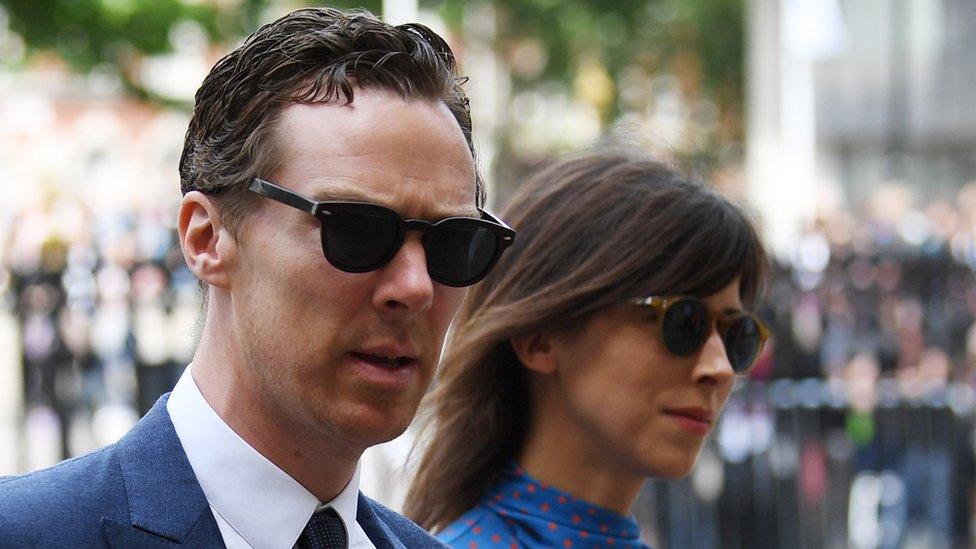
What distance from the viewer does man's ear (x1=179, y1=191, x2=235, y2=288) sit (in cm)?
198

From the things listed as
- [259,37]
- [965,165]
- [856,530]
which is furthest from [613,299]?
[965,165]

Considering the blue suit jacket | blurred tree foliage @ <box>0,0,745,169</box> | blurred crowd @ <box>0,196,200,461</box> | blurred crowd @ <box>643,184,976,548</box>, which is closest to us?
the blue suit jacket

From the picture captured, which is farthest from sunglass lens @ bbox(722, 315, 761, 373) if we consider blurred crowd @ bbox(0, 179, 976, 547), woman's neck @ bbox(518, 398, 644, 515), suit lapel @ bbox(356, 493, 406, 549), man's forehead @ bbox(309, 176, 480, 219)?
blurred crowd @ bbox(0, 179, 976, 547)

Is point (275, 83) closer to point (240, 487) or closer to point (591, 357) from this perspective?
point (240, 487)

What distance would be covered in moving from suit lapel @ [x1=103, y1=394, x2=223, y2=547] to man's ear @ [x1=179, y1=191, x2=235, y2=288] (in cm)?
20

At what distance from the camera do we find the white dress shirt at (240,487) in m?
1.90

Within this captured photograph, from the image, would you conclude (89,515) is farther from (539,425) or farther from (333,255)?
(539,425)

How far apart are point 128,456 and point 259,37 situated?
1.94 ft

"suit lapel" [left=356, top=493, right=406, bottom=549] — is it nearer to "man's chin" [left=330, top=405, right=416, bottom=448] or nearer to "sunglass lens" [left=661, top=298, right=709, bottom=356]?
"man's chin" [left=330, top=405, right=416, bottom=448]

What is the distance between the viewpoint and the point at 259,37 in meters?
2.03

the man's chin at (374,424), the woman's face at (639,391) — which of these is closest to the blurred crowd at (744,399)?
the woman's face at (639,391)

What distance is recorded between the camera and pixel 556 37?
961 inches

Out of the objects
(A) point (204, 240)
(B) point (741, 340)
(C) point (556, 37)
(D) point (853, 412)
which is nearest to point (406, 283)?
(A) point (204, 240)

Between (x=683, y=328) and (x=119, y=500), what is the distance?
160 cm
